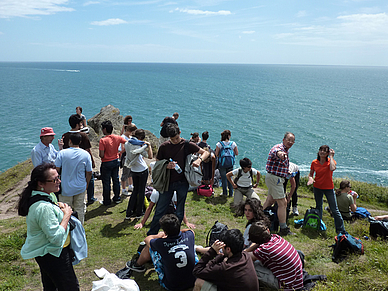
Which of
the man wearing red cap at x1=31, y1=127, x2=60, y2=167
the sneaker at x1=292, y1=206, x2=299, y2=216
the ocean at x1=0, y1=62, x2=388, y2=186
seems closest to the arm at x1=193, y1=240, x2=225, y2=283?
the man wearing red cap at x1=31, y1=127, x2=60, y2=167

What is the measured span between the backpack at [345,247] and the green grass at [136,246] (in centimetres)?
14

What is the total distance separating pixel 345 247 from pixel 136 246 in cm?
458

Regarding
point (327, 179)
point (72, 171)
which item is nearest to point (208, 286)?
point (72, 171)

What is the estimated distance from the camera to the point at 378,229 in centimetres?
673

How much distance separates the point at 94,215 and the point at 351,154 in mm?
36118

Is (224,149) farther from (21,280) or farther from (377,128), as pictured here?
(377,128)

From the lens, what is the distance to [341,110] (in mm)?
61438

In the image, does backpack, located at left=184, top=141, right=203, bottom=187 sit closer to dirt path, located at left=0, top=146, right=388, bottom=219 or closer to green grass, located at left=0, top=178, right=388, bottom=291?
green grass, located at left=0, top=178, right=388, bottom=291

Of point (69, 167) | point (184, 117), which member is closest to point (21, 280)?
point (69, 167)

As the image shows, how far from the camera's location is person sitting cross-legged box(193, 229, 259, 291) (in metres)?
3.86

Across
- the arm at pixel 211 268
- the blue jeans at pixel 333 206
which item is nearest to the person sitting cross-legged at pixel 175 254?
the arm at pixel 211 268

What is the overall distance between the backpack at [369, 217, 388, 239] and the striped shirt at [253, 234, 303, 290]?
3.51 m

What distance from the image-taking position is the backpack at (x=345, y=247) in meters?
5.63

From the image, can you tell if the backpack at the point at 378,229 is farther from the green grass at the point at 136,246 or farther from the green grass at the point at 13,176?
the green grass at the point at 13,176
